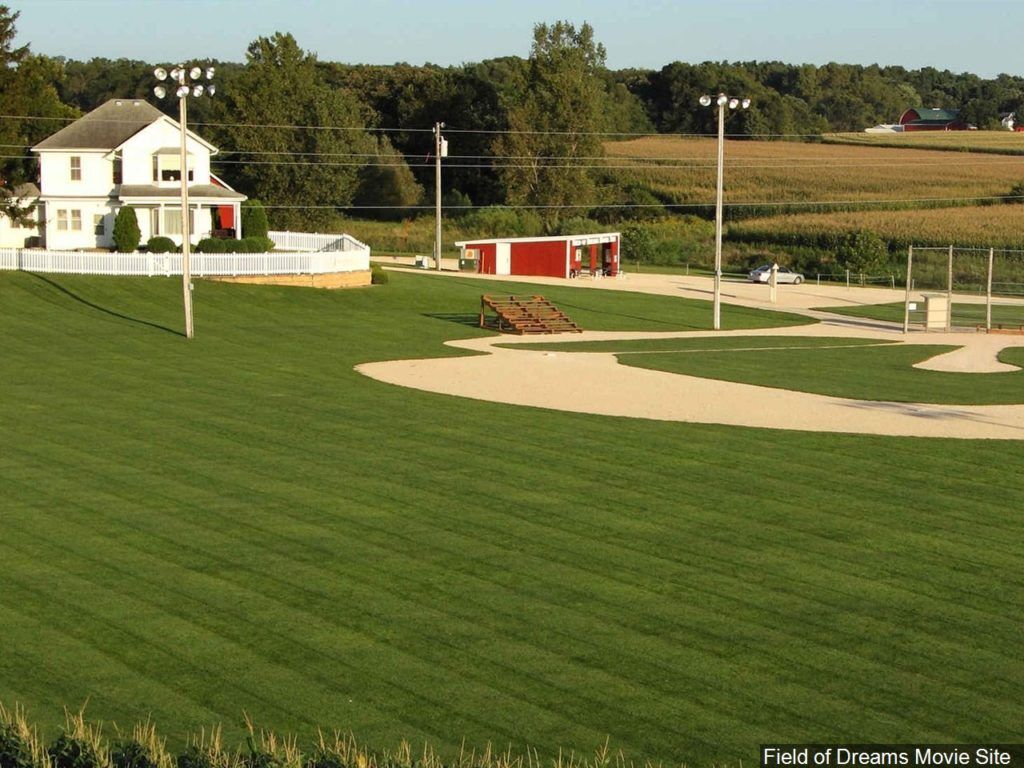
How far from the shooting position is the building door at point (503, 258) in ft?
233

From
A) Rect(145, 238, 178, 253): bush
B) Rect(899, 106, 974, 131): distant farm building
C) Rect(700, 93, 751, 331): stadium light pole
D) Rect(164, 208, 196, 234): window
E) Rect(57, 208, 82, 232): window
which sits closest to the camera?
Rect(700, 93, 751, 331): stadium light pole

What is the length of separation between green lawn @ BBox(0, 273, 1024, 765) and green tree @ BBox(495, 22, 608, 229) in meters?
81.3

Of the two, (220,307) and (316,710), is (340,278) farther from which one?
(316,710)

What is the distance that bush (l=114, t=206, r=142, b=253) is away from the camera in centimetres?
5462

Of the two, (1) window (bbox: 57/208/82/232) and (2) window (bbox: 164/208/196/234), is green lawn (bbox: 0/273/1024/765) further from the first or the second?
(1) window (bbox: 57/208/82/232)

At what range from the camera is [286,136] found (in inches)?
3524

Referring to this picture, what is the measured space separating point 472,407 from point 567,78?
8493 cm

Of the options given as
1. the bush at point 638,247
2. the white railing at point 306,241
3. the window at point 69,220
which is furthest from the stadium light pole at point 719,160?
the bush at point 638,247

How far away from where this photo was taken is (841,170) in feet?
397

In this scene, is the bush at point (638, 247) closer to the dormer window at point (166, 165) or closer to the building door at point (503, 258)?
the building door at point (503, 258)

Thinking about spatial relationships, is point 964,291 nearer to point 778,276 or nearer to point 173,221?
point 778,276

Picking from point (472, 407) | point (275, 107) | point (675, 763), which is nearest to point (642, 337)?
point (472, 407)

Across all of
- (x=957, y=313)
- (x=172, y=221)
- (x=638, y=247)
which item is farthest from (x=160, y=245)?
(x=638, y=247)

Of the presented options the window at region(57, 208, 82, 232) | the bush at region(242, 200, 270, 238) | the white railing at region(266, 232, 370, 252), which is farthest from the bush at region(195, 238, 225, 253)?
the window at region(57, 208, 82, 232)
